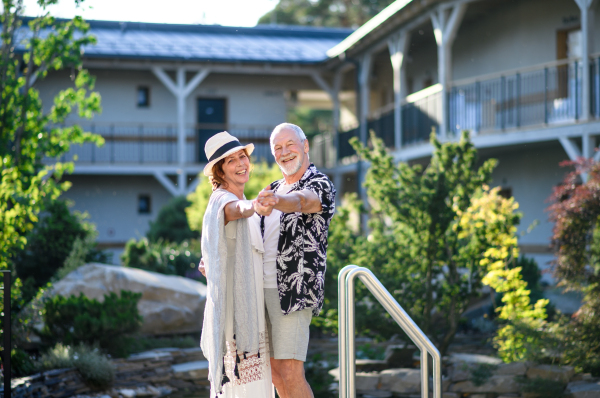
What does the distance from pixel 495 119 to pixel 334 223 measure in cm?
717

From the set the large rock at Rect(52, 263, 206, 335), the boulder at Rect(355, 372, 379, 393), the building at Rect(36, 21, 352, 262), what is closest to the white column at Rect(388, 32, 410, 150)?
the building at Rect(36, 21, 352, 262)

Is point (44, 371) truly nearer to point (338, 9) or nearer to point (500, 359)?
point (500, 359)

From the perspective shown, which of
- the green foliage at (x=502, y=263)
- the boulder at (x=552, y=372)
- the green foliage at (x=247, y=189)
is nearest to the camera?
the boulder at (x=552, y=372)

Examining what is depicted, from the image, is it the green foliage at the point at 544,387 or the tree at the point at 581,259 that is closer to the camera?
the green foliage at the point at 544,387

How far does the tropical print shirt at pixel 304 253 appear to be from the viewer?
11.3ft

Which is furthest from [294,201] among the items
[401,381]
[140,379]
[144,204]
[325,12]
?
[325,12]

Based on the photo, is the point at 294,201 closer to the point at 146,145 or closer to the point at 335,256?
the point at 335,256

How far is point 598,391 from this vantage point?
527cm

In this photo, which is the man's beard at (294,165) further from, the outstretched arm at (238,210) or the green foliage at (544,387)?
the green foliage at (544,387)

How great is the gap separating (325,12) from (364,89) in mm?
19369

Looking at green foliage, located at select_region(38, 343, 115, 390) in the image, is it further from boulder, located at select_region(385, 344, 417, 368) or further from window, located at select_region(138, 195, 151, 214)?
window, located at select_region(138, 195, 151, 214)

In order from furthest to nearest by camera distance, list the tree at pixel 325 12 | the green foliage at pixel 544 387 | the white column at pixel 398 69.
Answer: the tree at pixel 325 12 → the white column at pixel 398 69 → the green foliage at pixel 544 387

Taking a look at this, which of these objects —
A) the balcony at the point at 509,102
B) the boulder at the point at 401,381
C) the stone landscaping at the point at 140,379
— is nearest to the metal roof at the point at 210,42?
the balcony at the point at 509,102

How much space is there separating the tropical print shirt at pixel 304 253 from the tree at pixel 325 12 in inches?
1156
